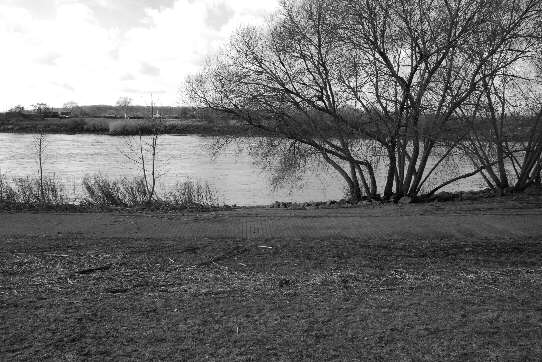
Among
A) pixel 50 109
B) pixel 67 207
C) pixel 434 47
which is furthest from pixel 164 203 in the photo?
pixel 50 109

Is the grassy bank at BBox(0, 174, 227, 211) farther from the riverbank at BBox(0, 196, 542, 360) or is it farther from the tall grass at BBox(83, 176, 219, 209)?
the riverbank at BBox(0, 196, 542, 360)

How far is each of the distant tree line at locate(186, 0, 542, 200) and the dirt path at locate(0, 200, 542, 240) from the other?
428 centimetres

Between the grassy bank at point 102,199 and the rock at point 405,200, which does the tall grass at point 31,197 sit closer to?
the grassy bank at point 102,199

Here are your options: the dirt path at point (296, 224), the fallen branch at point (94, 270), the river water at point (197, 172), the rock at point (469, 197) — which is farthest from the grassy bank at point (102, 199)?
the rock at point (469, 197)

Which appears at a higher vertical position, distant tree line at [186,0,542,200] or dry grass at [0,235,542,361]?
distant tree line at [186,0,542,200]

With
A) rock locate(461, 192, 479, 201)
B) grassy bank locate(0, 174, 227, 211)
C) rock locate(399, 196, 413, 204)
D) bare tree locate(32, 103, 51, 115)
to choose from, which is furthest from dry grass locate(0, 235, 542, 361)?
bare tree locate(32, 103, 51, 115)

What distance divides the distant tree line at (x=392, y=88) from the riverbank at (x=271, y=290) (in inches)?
230

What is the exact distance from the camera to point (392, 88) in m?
16.3

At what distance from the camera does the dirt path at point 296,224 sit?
9500 mm

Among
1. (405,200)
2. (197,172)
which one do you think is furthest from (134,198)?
(197,172)

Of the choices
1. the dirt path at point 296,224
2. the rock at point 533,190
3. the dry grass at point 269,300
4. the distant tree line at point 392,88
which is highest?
the distant tree line at point 392,88

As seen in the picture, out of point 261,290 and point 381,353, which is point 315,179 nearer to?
point 261,290

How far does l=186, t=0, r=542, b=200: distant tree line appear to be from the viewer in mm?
15016

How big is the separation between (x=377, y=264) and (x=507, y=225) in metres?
4.05
